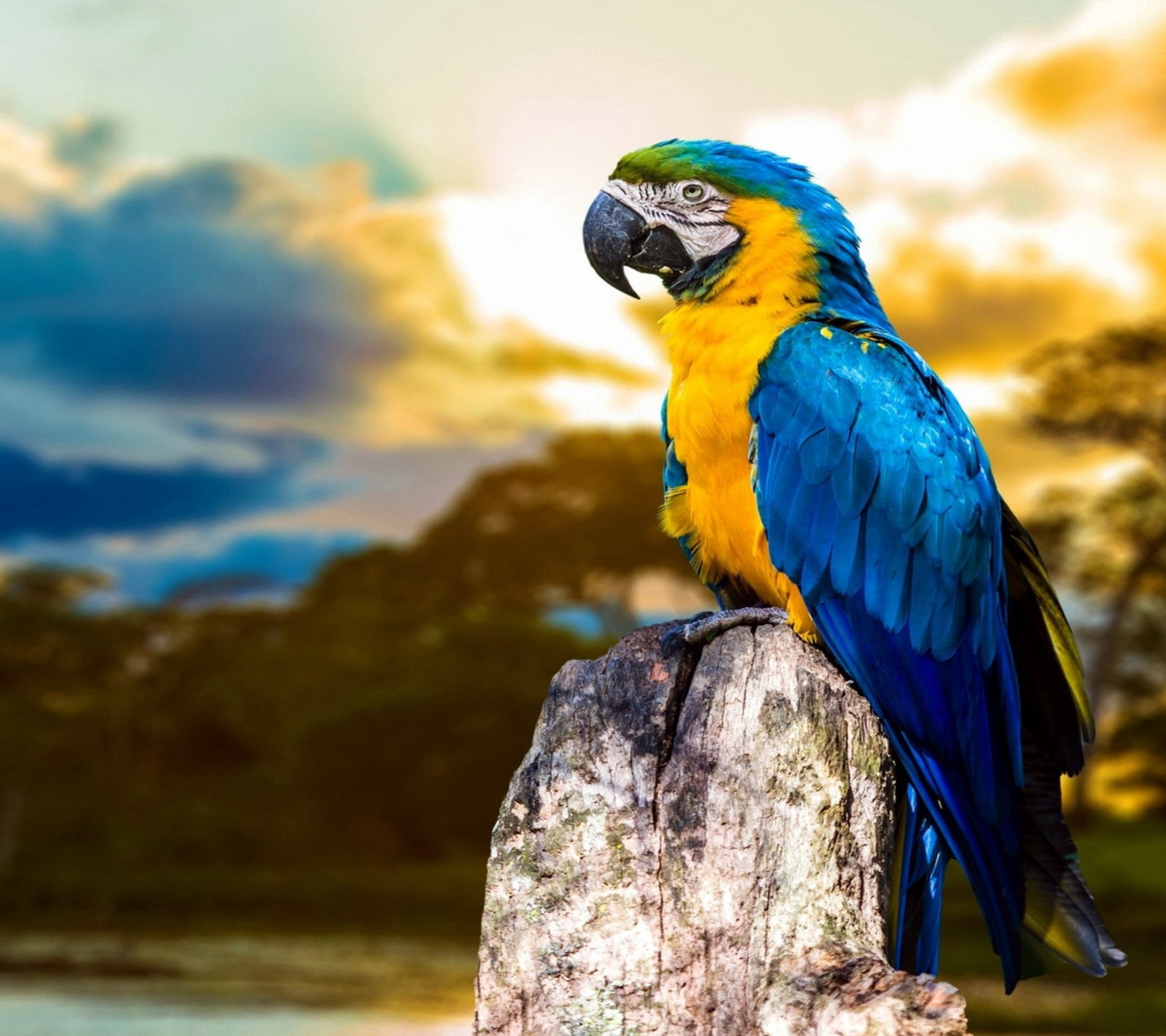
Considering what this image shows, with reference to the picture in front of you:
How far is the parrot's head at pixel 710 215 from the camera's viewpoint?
2842mm

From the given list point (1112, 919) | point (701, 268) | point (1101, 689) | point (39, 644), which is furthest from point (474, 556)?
point (701, 268)

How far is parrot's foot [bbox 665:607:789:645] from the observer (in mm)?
2205

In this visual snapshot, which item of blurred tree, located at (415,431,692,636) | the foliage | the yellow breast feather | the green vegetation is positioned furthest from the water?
blurred tree, located at (415,431,692,636)

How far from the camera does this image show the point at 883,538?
261 cm

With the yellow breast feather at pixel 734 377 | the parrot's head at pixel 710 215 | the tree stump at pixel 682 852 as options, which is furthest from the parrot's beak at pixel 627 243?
the tree stump at pixel 682 852

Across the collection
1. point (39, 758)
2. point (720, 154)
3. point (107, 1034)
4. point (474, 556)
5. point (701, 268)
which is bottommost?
point (107, 1034)

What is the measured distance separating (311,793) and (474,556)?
5.06 meters

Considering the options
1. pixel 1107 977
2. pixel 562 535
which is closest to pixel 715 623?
pixel 1107 977

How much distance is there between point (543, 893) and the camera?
83.0 inches

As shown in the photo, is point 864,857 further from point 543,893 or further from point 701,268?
point 701,268

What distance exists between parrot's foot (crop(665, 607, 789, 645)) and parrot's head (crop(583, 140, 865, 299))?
2.87 ft

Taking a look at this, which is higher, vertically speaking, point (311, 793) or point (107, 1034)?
point (311, 793)

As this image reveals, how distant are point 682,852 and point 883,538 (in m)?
0.87

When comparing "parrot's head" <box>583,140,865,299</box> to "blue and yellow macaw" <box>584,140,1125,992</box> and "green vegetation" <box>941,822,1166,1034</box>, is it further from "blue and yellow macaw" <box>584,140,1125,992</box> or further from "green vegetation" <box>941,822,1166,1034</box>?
"green vegetation" <box>941,822,1166,1034</box>
